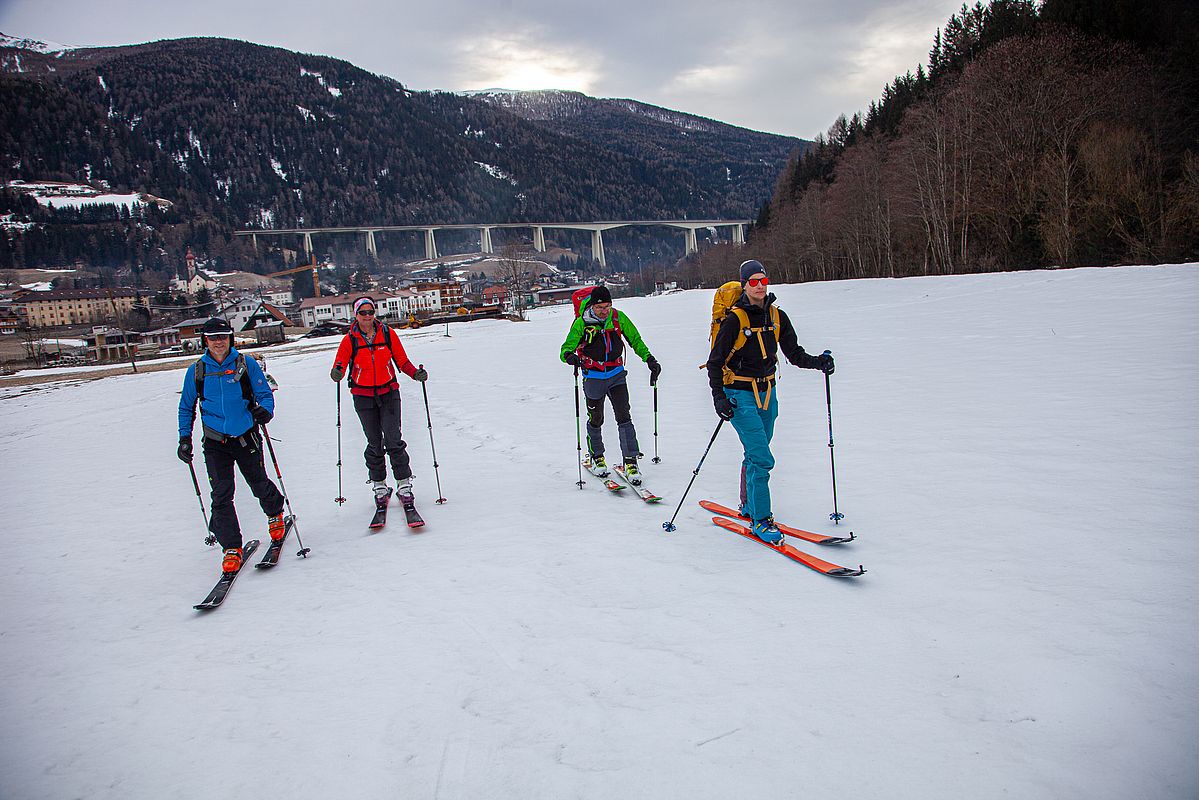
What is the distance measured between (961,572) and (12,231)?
200349 millimetres

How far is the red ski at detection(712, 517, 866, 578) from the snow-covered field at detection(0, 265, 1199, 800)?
0.10 meters

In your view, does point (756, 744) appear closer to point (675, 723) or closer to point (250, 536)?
point (675, 723)

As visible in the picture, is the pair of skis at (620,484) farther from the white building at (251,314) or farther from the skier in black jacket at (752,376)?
the white building at (251,314)

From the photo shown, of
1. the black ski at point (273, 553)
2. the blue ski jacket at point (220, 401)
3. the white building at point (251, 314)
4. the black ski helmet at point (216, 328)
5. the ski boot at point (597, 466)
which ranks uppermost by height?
the white building at point (251, 314)

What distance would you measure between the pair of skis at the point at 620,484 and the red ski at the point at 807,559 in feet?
3.78

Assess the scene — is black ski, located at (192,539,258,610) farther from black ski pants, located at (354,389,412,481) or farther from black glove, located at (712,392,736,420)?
black glove, located at (712,392,736,420)

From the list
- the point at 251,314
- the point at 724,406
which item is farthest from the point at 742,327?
the point at 251,314

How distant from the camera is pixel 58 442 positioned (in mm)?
14109

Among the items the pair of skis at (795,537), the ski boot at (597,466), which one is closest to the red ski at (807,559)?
the pair of skis at (795,537)

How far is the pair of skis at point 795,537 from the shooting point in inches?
176

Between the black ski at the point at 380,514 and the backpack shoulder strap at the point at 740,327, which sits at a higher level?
the backpack shoulder strap at the point at 740,327

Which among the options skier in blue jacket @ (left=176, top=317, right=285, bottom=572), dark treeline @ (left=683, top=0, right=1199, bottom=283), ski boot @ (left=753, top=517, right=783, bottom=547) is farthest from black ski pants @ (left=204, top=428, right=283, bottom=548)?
dark treeline @ (left=683, top=0, right=1199, bottom=283)

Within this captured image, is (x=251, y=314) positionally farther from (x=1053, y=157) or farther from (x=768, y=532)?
(x=768, y=532)

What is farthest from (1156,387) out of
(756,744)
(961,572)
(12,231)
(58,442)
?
(12,231)
